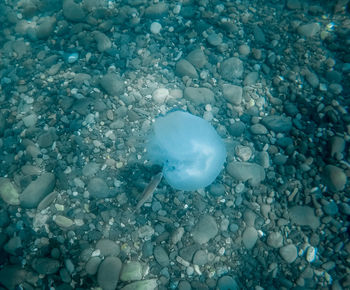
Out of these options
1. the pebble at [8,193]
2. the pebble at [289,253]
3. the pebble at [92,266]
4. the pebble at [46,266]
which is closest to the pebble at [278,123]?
the pebble at [289,253]

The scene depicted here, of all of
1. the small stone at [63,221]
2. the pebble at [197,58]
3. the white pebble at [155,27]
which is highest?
the white pebble at [155,27]

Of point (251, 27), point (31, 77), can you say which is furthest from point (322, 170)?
point (31, 77)

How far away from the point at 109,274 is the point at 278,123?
8.96 feet

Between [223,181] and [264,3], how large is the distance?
325cm

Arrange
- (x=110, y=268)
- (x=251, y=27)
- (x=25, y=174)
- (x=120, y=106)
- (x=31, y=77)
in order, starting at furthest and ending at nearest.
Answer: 1. (x=251, y=27)
2. (x=31, y=77)
3. (x=120, y=106)
4. (x=25, y=174)
5. (x=110, y=268)

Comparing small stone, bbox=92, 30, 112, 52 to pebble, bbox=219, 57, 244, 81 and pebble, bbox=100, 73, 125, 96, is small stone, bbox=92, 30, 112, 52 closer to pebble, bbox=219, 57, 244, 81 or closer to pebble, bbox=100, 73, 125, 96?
pebble, bbox=100, 73, 125, 96

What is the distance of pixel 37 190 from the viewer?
2.93m

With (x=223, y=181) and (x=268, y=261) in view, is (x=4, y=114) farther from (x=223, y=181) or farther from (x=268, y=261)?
(x=268, y=261)

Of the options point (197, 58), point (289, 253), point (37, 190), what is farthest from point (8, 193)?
point (289, 253)

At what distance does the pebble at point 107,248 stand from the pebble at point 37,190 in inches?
33.4

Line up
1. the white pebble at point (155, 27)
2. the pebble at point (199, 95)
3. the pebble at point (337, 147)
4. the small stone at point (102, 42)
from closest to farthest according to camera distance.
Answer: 1. the pebble at point (337, 147)
2. the pebble at point (199, 95)
3. the small stone at point (102, 42)
4. the white pebble at point (155, 27)

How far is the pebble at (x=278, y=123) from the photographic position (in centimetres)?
343

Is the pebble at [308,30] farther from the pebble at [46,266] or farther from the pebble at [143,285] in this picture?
the pebble at [46,266]

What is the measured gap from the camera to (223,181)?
10.4 feet
